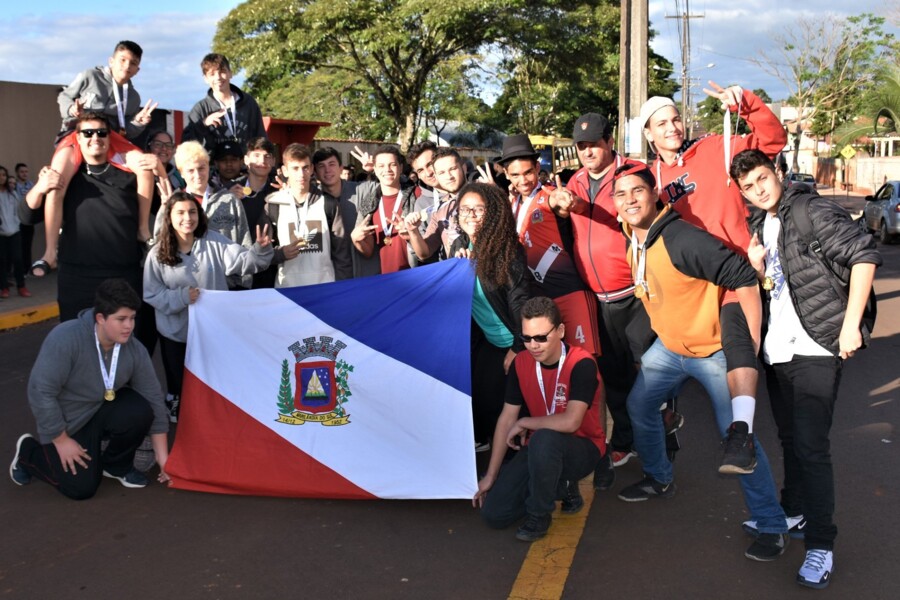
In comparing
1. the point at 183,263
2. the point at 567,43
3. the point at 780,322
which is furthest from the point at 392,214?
the point at 567,43

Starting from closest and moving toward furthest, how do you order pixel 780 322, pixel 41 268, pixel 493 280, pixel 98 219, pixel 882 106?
pixel 780 322 → pixel 493 280 → pixel 41 268 → pixel 98 219 → pixel 882 106

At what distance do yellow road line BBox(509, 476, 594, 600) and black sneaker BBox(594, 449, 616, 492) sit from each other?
231 millimetres

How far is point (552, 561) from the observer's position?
4320 mm

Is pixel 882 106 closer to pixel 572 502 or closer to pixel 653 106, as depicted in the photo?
pixel 653 106

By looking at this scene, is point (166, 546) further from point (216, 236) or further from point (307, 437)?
point (216, 236)

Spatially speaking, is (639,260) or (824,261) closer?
(824,261)

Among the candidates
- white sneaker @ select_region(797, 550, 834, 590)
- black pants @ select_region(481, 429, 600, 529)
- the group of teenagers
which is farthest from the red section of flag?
white sneaker @ select_region(797, 550, 834, 590)

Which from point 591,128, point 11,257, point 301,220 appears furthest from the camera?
point 11,257

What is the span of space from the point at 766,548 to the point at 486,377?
185cm

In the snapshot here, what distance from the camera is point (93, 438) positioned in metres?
5.25

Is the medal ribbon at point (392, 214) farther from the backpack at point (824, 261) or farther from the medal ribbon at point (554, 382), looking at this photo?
the backpack at point (824, 261)

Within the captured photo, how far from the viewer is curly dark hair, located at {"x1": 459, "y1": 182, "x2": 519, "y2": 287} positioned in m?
5.16

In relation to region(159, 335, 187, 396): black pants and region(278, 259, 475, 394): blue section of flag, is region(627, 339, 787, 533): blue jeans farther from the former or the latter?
region(159, 335, 187, 396): black pants

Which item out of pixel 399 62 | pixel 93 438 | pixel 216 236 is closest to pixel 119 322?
pixel 93 438
